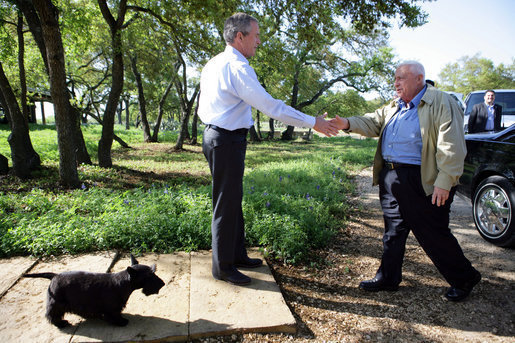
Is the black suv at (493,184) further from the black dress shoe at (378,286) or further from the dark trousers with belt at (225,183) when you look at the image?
the dark trousers with belt at (225,183)

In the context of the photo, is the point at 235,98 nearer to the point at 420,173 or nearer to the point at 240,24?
the point at 240,24

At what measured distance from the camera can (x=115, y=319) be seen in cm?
222

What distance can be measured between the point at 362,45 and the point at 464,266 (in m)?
23.4

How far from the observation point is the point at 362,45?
75.7 ft

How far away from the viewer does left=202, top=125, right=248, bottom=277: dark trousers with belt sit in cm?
262

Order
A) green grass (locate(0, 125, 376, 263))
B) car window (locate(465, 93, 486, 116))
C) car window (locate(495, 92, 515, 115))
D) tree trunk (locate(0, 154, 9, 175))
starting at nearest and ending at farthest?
green grass (locate(0, 125, 376, 263)) < tree trunk (locate(0, 154, 9, 175)) < car window (locate(495, 92, 515, 115)) < car window (locate(465, 93, 486, 116))

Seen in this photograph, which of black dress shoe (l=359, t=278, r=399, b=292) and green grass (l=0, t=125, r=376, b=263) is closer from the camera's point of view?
black dress shoe (l=359, t=278, r=399, b=292)

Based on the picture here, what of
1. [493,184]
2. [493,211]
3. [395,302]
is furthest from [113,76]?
[493,211]

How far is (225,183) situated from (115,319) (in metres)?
1.28

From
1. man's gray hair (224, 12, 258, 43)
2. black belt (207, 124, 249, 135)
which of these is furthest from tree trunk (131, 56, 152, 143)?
black belt (207, 124, 249, 135)

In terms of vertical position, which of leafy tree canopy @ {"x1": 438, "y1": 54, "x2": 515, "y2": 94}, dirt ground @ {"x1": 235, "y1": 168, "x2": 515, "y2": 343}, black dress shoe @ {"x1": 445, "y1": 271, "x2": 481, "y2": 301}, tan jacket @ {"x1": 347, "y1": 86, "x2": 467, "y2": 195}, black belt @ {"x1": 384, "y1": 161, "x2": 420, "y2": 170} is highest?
leafy tree canopy @ {"x1": 438, "y1": 54, "x2": 515, "y2": 94}

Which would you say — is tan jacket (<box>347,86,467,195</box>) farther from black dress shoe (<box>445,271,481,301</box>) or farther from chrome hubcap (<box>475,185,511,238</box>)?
chrome hubcap (<box>475,185,511,238</box>)

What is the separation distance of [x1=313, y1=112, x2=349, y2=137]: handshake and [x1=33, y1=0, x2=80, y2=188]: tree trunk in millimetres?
5716

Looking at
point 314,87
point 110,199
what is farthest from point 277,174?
point 314,87
